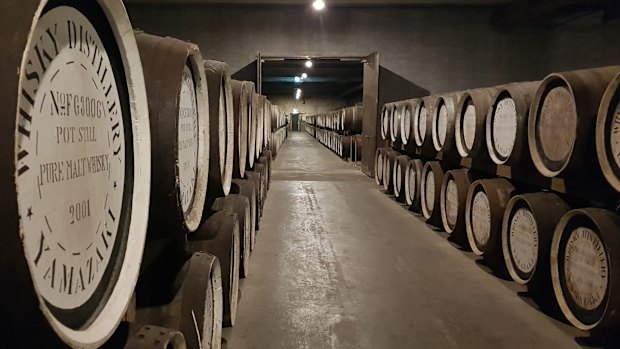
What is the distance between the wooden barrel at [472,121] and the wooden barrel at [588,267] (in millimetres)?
1657

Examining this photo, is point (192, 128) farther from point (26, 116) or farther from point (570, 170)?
point (570, 170)

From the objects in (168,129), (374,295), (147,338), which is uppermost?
(168,129)

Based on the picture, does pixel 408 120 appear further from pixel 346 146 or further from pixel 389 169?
pixel 346 146

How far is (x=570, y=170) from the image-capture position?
9.99 ft

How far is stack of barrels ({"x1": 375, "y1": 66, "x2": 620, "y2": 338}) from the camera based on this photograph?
2.70m

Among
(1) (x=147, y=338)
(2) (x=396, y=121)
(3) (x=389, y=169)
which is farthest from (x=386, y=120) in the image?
(1) (x=147, y=338)

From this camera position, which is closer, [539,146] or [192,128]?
[192,128]

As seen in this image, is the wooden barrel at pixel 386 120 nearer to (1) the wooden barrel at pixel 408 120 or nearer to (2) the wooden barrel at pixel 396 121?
(2) the wooden barrel at pixel 396 121

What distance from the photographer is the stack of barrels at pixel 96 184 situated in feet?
2.56

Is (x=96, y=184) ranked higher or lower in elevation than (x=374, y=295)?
higher

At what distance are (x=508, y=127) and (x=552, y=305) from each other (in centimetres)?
148

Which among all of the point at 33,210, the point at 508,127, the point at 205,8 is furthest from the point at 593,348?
the point at 205,8

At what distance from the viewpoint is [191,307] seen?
191 cm

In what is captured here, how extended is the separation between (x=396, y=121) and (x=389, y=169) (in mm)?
814
